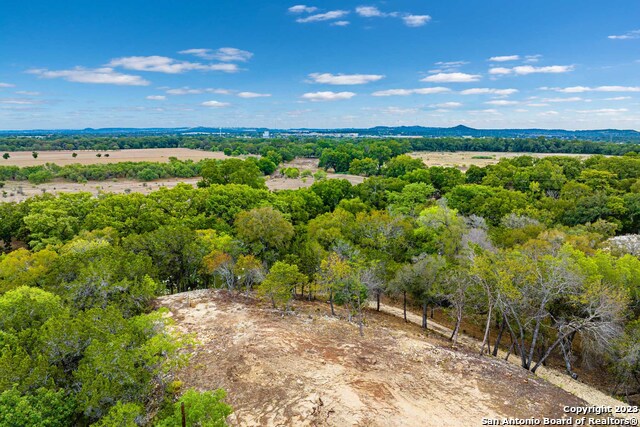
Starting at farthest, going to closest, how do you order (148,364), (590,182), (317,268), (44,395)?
(590,182) → (317,268) → (148,364) → (44,395)

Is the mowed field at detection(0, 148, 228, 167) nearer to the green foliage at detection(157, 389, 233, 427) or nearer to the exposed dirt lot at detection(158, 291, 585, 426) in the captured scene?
the exposed dirt lot at detection(158, 291, 585, 426)

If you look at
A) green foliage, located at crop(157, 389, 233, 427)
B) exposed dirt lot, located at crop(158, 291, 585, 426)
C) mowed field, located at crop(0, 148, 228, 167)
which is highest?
mowed field, located at crop(0, 148, 228, 167)

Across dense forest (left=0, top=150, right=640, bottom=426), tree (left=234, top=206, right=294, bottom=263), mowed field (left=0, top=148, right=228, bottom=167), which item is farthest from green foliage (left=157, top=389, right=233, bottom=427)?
mowed field (left=0, top=148, right=228, bottom=167)

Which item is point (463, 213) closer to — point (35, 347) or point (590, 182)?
point (590, 182)

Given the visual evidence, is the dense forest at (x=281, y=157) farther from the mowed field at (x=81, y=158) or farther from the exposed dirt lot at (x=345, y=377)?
the exposed dirt lot at (x=345, y=377)

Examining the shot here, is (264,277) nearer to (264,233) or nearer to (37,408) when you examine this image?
(264,233)

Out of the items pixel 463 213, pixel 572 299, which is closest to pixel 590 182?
pixel 463 213
